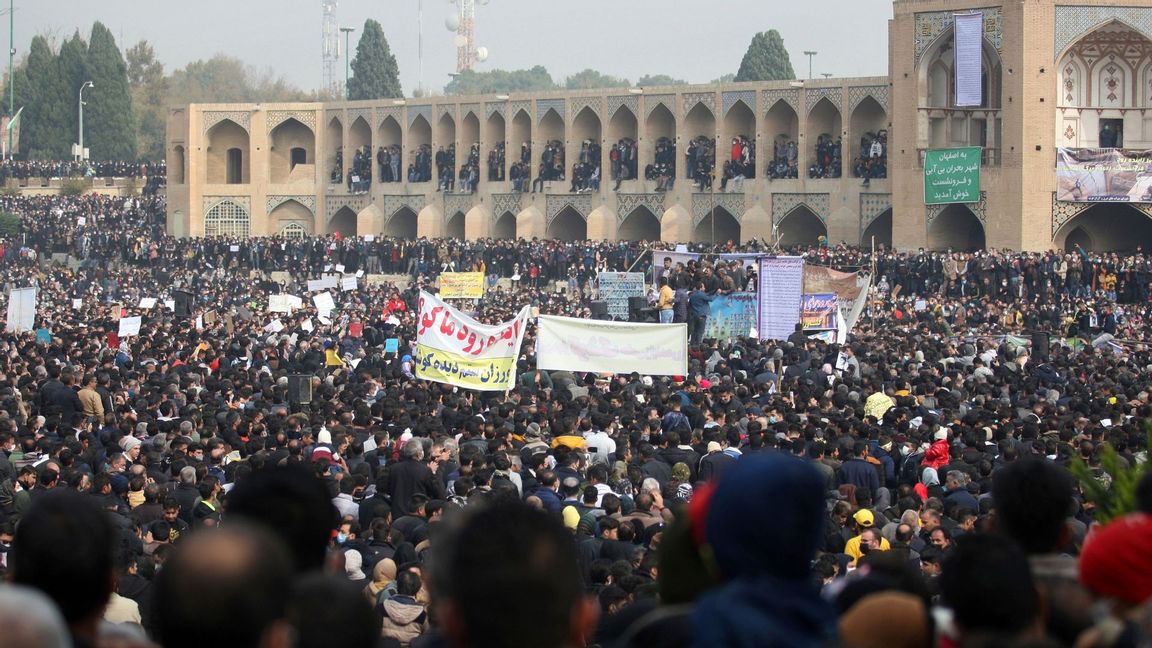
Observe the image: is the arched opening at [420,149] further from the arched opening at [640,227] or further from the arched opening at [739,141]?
the arched opening at [739,141]

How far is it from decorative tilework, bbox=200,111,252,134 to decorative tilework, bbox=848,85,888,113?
62.0 ft

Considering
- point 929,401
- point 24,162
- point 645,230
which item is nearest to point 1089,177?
point 645,230

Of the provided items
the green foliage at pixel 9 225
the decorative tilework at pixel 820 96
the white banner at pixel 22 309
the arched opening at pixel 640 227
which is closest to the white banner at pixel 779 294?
the white banner at pixel 22 309

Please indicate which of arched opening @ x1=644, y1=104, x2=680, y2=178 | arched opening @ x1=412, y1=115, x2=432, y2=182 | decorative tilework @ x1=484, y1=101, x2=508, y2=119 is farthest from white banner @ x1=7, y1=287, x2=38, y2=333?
arched opening @ x1=412, y1=115, x2=432, y2=182

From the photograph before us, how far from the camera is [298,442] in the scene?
1086 centimetres

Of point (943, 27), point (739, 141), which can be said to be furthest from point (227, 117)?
point (943, 27)

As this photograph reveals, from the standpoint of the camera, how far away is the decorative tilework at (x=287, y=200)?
1821 inches

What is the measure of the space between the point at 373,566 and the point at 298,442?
354 centimetres

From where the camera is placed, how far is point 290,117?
46688 mm

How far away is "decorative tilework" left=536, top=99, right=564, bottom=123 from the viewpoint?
4200 cm

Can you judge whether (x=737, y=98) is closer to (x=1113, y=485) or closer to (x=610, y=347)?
(x=610, y=347)

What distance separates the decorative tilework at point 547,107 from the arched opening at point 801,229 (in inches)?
301

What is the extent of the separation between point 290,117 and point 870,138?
745 inches

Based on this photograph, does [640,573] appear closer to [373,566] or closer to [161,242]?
[373,566]
